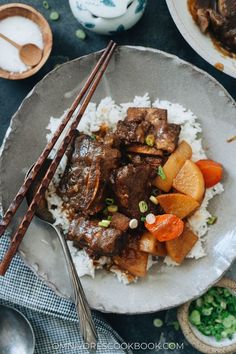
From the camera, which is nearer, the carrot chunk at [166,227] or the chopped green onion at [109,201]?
the carrot chunk at [166,227]

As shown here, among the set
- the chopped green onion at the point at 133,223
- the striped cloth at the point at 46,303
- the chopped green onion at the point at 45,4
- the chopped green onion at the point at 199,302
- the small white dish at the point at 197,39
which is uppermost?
the small white dish at the point at 197,39

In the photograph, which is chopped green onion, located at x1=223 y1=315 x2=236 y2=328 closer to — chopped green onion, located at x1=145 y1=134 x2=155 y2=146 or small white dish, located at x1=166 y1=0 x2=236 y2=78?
chopped green onion, located at x1=145 y1=134 x2=155 y2=146

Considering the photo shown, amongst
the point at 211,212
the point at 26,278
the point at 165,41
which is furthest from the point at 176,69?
the point at 26,278

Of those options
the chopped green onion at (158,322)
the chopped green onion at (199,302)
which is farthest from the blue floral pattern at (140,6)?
Result: the chopped green onion at (158,322)

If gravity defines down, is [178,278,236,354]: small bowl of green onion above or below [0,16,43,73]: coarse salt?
below

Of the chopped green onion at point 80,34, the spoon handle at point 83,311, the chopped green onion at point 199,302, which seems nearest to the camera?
the spoon handle at point 83,311

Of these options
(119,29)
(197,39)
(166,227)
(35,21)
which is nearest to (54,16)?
(35,21)

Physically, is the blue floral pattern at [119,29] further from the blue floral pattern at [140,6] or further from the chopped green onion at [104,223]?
the chopped green onion at [104,223]

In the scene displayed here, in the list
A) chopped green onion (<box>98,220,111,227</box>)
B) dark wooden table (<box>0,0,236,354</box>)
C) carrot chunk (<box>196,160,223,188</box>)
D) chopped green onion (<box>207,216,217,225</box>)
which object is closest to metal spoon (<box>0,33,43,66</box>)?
dark wooden table (<box>0,0,236,354</box>)
